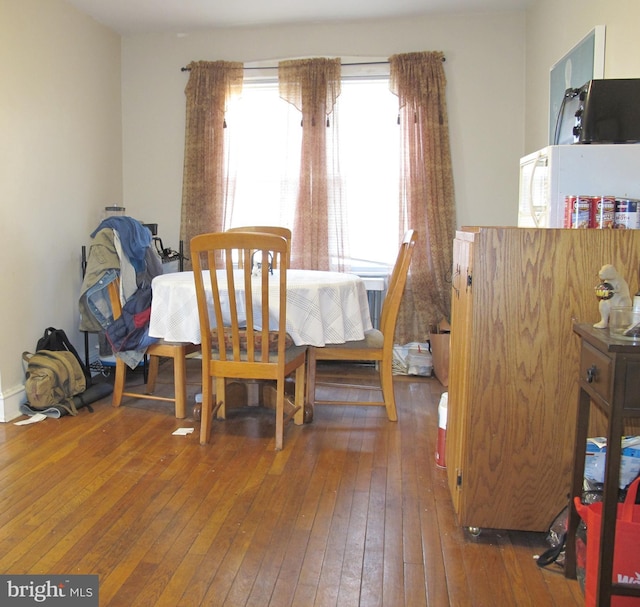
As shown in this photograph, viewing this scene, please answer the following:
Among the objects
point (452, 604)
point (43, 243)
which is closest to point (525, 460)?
point (452, 604)

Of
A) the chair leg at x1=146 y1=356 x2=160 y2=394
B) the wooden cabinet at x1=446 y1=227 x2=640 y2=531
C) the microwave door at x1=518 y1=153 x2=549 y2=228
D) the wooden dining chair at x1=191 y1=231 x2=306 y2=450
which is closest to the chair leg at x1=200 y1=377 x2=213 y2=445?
the wooden dining chair at x1=191 y1=231 x2=306 y2=450

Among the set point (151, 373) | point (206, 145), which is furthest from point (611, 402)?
point (206, 145)

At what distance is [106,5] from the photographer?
14.0ft

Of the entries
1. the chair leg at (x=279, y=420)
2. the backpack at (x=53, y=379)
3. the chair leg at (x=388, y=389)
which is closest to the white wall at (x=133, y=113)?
the backpack at (x=53, y=379)

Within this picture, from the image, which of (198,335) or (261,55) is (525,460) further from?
(261,55)

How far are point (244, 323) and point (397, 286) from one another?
2.67ft

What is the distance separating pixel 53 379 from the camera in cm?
354

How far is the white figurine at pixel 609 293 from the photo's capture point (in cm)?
173

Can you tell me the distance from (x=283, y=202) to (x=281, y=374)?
2101 mm

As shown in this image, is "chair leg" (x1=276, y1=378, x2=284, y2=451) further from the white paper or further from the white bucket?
the white paper

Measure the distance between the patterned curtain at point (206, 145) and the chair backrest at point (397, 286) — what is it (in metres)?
1.90

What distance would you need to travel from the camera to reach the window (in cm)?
467

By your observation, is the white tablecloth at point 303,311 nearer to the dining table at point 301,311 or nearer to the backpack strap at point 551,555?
the dining table at point 301,311

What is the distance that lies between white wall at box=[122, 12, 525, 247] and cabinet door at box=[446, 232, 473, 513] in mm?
2337
